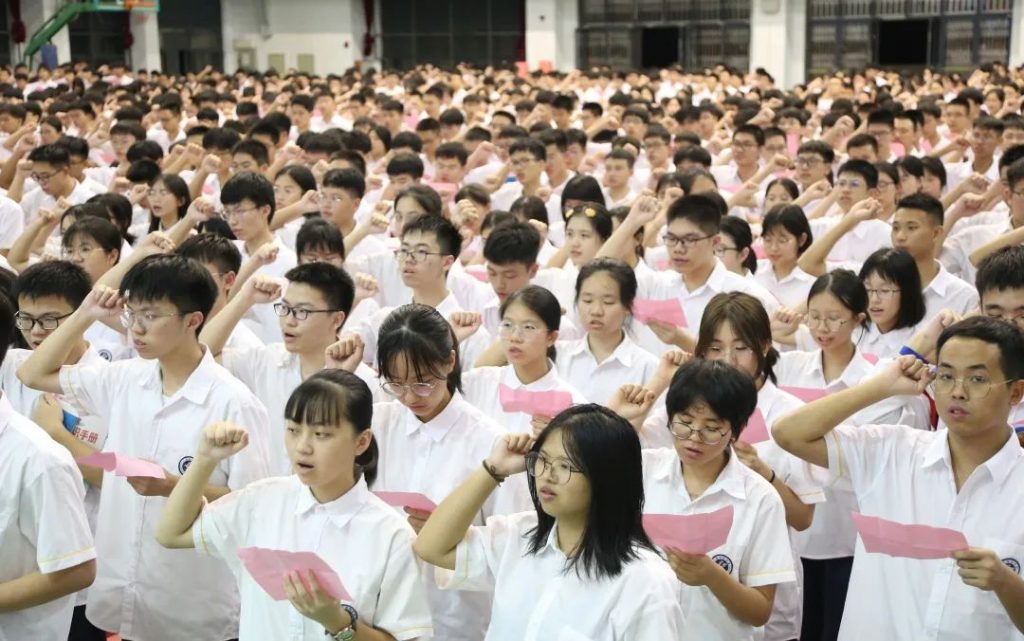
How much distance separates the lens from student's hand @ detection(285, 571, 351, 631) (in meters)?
2.32

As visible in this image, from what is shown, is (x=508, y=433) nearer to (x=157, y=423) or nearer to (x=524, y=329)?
(x=524, y=329)

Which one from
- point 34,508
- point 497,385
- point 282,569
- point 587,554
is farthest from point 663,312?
point 34,508

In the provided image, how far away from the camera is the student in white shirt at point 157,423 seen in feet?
10.5

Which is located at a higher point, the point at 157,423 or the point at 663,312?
the point at 663,312

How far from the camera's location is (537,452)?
2.36m

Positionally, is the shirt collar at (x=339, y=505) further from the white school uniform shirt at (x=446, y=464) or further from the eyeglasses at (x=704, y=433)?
the eyeglasses at (x=704, y=433)

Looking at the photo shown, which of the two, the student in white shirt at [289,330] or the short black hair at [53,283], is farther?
the student in white shirt at [289,330]

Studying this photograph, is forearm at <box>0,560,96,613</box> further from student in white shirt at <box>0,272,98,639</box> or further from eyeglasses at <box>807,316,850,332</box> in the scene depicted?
eyeglasses at <box>807,316,850,332</box>

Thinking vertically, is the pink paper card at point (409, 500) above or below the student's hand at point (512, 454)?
below

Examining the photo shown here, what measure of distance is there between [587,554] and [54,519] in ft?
3.91

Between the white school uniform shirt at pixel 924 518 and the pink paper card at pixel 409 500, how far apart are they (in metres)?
0.98

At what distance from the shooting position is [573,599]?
231 centimetres

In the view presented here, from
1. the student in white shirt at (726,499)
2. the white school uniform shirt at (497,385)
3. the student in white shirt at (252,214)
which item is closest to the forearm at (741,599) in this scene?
the student in white shirt at (726,499)

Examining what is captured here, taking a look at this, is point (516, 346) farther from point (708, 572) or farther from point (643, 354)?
point (708, 572)
